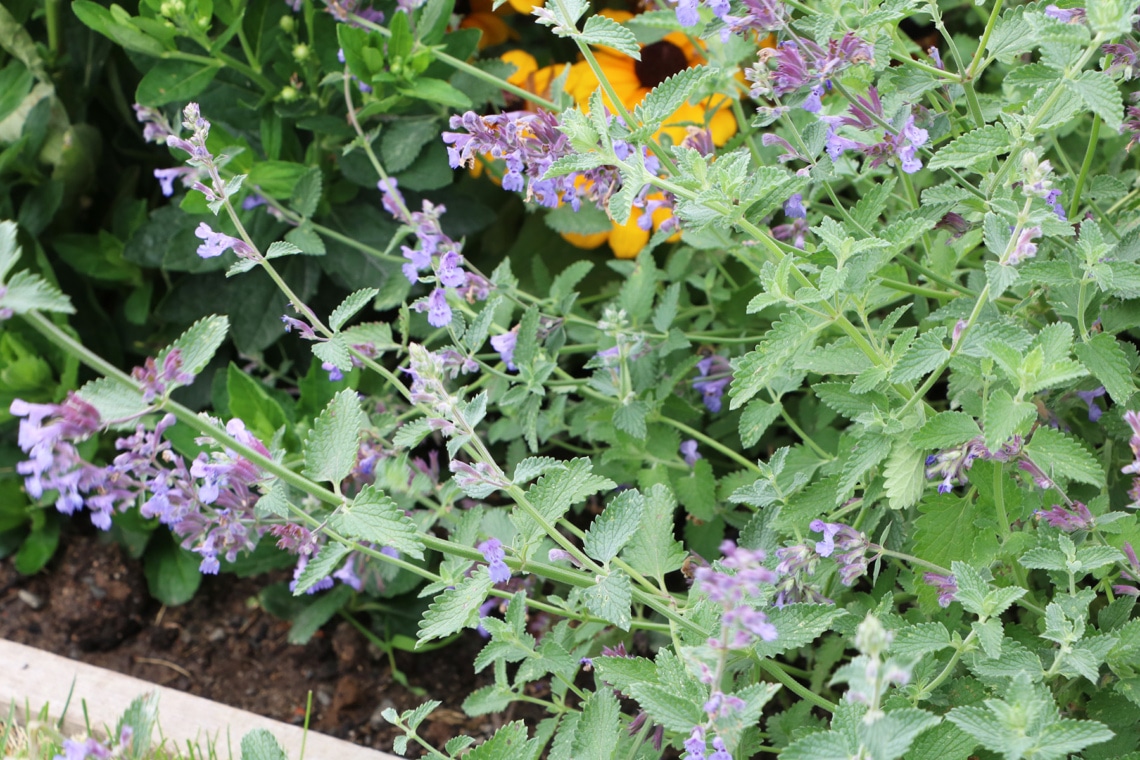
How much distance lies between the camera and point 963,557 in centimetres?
123

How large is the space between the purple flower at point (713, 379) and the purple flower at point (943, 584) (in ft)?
1.77

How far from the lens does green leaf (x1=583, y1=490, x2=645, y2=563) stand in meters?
1.07

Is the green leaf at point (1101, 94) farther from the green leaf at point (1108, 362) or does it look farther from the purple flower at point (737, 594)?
the purple flower at point (737, 594)

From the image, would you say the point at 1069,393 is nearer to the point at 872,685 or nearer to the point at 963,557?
the point at 963,557

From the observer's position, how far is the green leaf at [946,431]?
1.08 m

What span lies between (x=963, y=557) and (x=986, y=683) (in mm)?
143

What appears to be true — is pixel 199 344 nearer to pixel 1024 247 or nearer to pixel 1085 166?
pixel 1024 247

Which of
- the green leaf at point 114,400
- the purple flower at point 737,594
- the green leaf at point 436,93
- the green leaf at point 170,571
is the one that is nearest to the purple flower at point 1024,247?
the purple flower at point 737,594

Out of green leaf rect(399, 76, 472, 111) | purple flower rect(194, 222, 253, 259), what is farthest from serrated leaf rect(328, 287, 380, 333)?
green leaf rect(399, 76, 472, 111)

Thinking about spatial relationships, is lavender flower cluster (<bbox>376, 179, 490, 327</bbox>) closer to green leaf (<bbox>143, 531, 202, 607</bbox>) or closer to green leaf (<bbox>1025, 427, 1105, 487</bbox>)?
green leaf (<bbox>1025, 427, 1105, 487</bbox>)

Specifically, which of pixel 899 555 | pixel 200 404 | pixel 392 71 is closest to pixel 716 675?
pixel 899 555

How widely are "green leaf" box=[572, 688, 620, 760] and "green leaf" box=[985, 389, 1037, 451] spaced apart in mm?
477

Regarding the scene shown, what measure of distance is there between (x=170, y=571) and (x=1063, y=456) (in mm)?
1651

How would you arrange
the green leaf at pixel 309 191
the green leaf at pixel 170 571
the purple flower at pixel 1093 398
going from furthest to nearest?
the green leaf at pixel 170 571 < the green leaf at pixel 309 191 < the purple flower at pixel 1093 398
